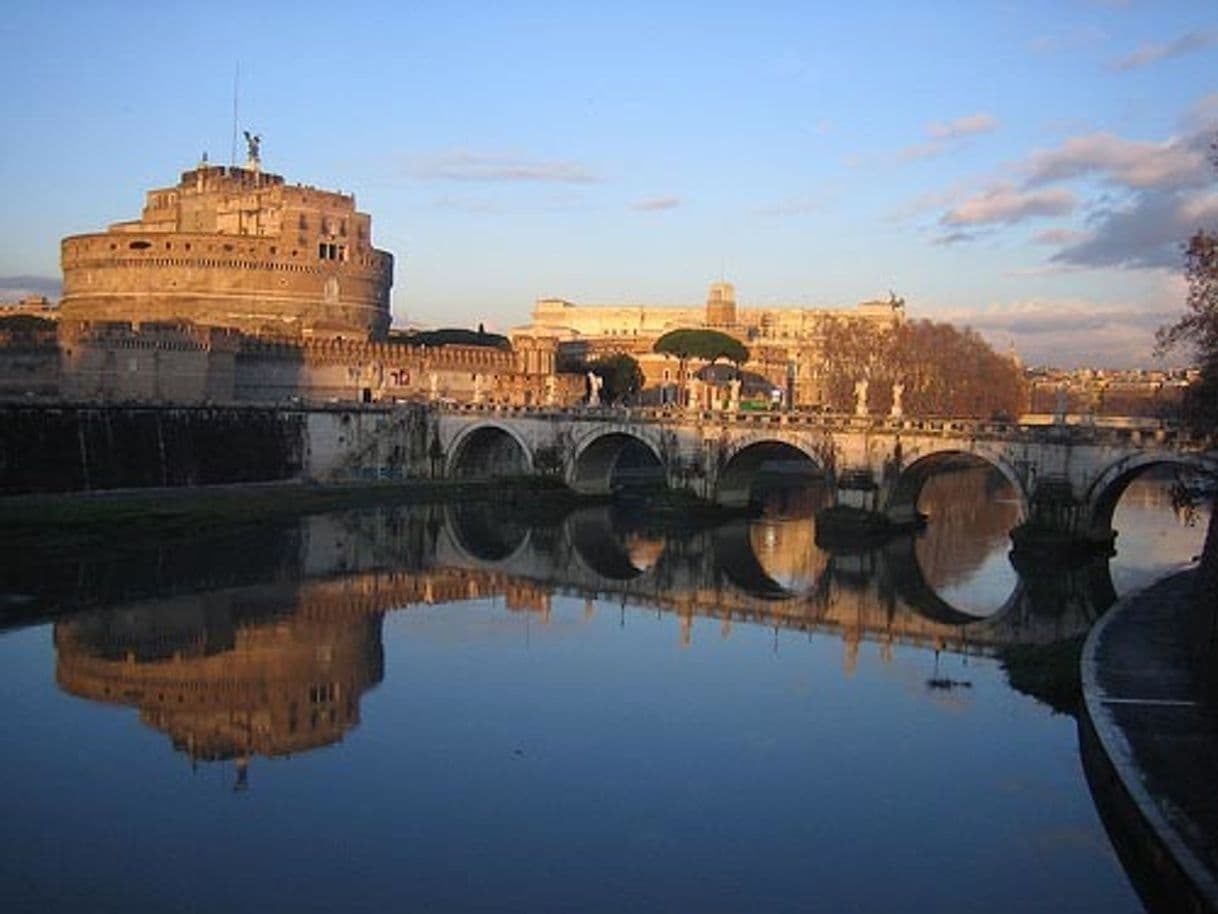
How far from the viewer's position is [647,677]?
49.6 feet

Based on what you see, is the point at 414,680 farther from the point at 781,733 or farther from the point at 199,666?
the point at 781,733

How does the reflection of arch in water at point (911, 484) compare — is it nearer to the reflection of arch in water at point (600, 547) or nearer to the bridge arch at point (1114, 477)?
the bridge arch at point (1114, 477)

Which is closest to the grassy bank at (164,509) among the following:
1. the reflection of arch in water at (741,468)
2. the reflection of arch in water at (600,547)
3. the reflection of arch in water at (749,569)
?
the reflection of arch in water at (600,547)

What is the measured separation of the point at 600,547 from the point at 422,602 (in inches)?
290

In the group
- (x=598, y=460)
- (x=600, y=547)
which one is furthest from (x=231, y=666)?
(x=598, y=460)

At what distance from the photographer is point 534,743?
39.8ft

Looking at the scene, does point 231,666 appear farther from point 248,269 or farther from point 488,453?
point 248,269

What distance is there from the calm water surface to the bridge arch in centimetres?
208

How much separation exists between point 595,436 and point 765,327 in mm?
43108

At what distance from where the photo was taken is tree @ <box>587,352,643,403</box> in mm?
53250

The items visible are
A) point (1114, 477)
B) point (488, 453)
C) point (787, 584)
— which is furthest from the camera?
point (488, 453)

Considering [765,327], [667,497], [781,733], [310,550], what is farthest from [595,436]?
[765,327]

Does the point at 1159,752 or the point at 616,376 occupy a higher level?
the point at 616,376

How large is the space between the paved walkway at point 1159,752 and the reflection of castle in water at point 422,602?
385cm
